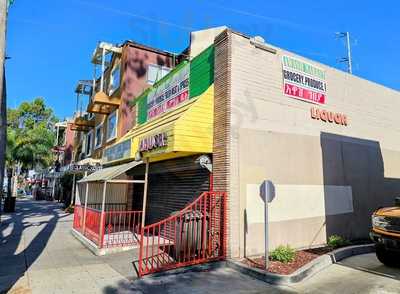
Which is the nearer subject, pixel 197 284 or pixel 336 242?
pixel 197 284

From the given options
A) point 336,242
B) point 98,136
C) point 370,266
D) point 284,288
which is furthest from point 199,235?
point 98,136

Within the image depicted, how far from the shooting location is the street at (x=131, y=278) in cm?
636

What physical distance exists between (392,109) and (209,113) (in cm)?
921

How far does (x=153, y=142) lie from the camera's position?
31.2 feet

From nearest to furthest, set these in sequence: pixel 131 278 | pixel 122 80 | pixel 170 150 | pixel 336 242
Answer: pixel 131 278 → pixel 170 150 → pixel 336 242 → pixel 122 80

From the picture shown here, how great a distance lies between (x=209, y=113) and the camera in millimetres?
9227

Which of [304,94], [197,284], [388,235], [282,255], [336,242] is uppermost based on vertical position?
[304,94]

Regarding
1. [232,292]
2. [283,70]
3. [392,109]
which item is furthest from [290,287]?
[392,109]

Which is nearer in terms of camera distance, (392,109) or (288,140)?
(288,140)

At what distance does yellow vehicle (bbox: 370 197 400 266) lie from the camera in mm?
7059

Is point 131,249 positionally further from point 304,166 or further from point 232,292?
point 304,166

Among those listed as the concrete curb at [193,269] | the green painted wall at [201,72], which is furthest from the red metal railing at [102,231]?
the green painted wall at [201,72]

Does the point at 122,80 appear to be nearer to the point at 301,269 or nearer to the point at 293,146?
the point at 293,146

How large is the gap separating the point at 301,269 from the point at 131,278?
3904 mm
